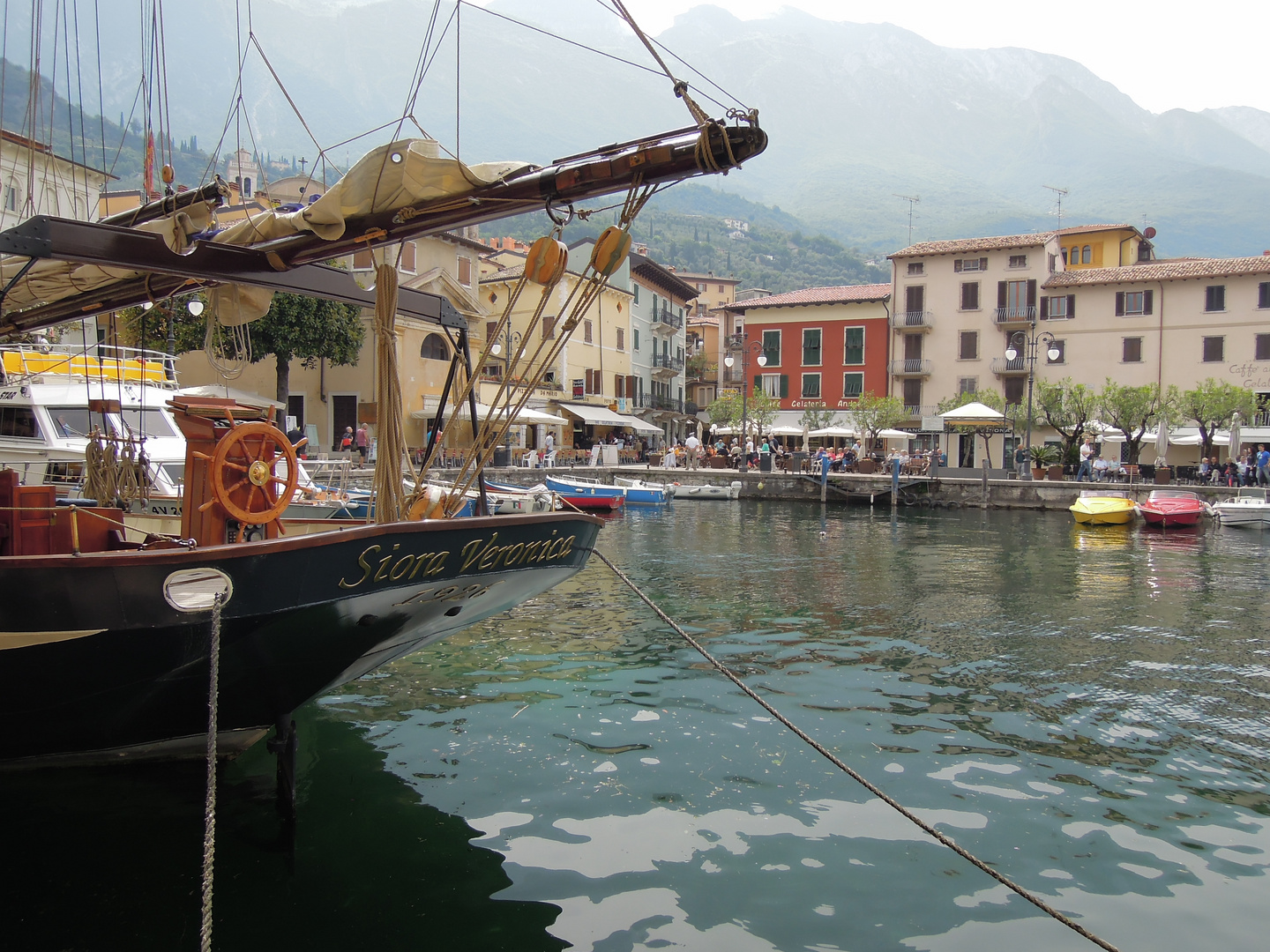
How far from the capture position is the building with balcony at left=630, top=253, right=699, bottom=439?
56281mm

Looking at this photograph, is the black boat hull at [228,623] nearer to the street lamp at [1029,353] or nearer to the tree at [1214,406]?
the street lamp at [1029,353]

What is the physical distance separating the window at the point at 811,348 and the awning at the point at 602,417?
10749mm

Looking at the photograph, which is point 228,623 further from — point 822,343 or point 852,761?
point 822,343

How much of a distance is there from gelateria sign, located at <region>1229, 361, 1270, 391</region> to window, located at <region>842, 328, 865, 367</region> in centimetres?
1829

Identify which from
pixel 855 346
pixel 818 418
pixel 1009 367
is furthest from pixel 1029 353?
pixel 818 418

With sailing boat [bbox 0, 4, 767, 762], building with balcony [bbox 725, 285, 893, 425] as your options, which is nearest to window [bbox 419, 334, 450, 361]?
building with balcony [bbox 725, 285, 893, 425]

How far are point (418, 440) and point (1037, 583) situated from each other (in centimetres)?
2740

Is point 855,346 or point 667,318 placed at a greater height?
point 667,318

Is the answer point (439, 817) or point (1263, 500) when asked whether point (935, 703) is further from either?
point (1263, 500)

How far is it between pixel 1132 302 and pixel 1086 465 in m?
15.5

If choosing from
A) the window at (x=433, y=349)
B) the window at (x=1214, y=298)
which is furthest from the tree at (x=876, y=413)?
the window at (x=433, y=349)

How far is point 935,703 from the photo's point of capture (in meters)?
8.46

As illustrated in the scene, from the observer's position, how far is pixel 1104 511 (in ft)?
91.6

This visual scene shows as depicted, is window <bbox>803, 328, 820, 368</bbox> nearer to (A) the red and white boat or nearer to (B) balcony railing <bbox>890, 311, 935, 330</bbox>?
(B) balcony railing <bbox>890, 311, 935, 330</bbox>
